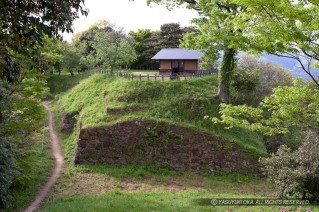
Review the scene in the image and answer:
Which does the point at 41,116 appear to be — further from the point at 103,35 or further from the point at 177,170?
the point at 103,35

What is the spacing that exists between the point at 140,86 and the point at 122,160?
23.1 feet

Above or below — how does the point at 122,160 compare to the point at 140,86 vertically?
below

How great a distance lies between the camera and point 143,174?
61.7 feet

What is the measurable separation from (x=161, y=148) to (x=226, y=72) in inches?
320

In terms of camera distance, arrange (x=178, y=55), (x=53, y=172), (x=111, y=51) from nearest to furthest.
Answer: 1. (x=53, y=172)
2. (x=111, y=51)
3. (x=178, y=55)

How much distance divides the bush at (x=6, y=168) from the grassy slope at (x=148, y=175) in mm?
1902

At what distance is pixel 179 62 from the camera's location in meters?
33.8

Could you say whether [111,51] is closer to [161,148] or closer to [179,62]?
[179,62]

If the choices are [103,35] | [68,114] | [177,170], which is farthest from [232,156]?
[103,35]

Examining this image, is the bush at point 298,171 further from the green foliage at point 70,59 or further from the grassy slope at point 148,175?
the green foliage at point 70,59

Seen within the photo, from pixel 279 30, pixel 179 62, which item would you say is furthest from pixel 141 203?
pixel 179 62

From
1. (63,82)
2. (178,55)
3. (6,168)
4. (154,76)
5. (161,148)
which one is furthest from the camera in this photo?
(63,82)

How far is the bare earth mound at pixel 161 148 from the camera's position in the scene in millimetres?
19891

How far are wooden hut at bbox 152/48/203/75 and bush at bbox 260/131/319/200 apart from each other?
2096cm
